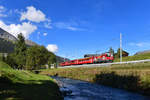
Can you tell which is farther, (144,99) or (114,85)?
(114,85)

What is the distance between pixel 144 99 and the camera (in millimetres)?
19891

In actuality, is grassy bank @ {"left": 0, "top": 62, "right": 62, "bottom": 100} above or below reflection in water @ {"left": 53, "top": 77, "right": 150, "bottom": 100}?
above

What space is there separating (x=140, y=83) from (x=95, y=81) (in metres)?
15.5

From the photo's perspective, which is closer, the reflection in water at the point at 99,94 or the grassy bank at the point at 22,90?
the grassy bank at the point at 22,90

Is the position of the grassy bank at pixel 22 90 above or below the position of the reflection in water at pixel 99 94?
above

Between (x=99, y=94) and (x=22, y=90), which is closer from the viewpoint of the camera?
(x=22, y=90)

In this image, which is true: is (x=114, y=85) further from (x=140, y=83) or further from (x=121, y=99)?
(x=121, y=99)

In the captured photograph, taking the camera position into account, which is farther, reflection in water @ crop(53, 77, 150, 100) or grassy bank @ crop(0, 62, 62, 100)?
reflection in water @ crop(53, 77, 150, 100)

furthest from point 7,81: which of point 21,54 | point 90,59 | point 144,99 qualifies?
point 21,54

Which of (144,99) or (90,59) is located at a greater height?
(90,59)

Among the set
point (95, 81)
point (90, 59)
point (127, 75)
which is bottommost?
point (95, 81)

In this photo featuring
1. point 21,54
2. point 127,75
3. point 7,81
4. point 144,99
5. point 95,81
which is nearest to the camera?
point 7,81

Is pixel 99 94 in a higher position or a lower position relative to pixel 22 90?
lower

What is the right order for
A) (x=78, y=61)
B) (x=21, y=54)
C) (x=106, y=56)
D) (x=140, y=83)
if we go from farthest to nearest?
(x=21, y=54) → (x=78, y=61) → (x=106, y=56) → (x=140, y=83)
